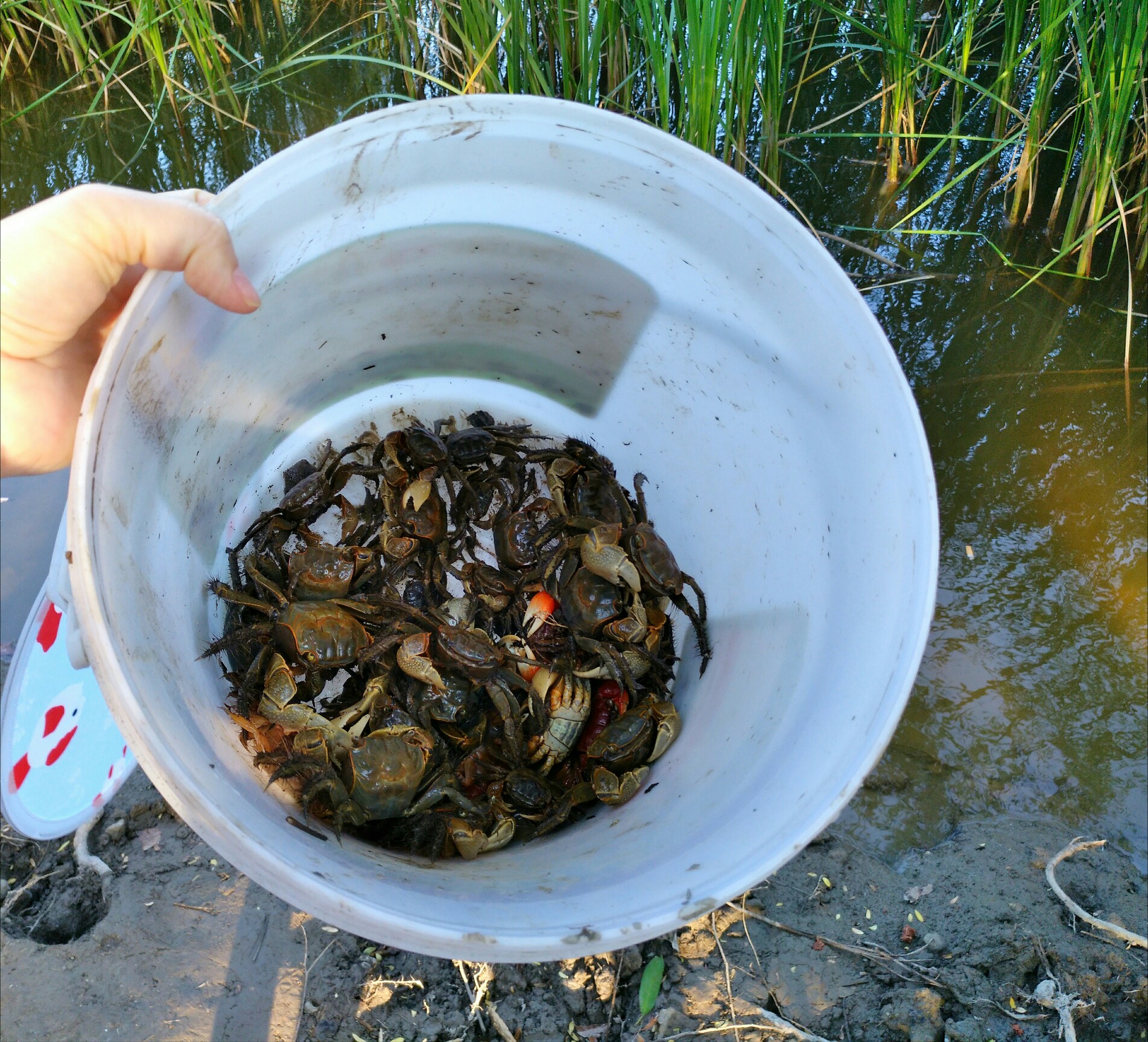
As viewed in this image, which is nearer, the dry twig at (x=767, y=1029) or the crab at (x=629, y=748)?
the dry twig at (x=767, y=1029)

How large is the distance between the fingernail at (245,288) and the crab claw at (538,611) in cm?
93

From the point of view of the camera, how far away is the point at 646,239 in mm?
1608

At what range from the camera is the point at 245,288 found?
133 centimetres

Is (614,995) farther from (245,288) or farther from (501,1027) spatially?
(245,288)

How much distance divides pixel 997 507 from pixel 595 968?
151 centimetres

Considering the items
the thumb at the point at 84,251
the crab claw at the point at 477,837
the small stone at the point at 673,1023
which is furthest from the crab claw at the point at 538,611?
the thumb at the point at 84,251

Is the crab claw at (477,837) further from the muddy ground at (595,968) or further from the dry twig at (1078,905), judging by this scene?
the dry twig at (1078,905)

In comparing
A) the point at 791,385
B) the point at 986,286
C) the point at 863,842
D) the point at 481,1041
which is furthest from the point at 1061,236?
the point at 481,1041

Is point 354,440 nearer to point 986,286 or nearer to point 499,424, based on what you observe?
point 499,424

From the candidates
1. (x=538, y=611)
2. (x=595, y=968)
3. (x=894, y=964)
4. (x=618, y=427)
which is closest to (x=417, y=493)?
(x=538, y=611)

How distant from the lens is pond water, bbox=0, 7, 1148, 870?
1851 mm

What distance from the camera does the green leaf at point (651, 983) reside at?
5.03 feet

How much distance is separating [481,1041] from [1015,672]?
4.55ft

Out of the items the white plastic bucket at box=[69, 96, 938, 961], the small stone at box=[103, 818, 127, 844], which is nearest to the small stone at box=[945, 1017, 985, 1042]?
the white plastic bucket at box=[69, 96, 938, 961]
